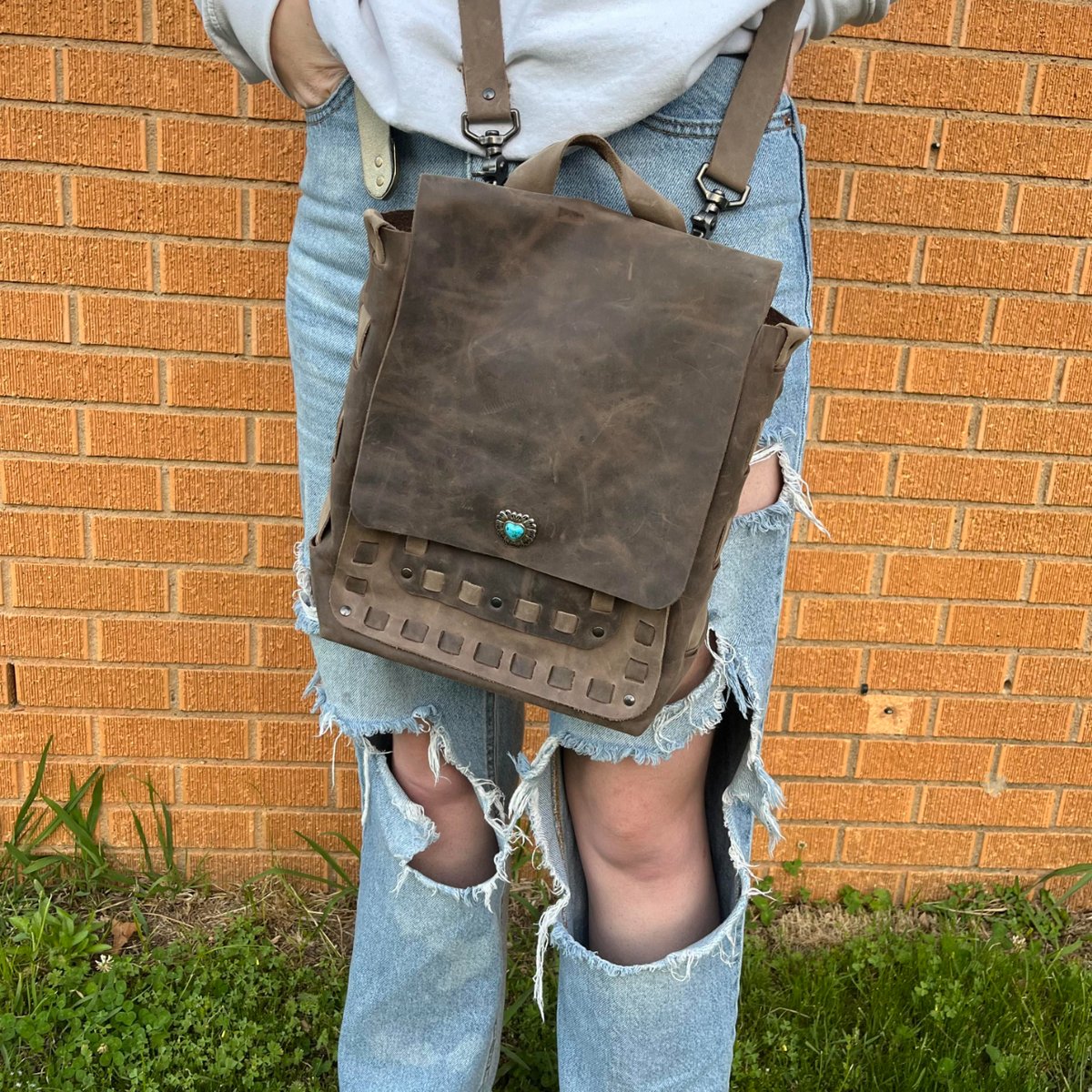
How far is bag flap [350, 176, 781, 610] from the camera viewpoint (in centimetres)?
103

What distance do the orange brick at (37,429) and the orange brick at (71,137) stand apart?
42cm

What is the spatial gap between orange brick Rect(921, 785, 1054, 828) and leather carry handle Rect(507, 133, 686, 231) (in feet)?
5.10

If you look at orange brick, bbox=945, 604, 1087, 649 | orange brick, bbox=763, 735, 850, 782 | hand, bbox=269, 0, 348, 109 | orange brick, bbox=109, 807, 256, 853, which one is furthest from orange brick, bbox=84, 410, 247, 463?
orange brick, bbox=945, 604, 1087, 649

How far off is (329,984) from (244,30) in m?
1.58

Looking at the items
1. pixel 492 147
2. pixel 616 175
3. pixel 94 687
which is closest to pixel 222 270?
pixel 94 687

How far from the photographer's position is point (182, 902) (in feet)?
7.26

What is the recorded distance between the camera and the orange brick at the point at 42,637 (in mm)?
2088

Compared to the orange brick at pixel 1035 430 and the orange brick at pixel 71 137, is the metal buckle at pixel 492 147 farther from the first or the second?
the orange brick at pixel 1035 430

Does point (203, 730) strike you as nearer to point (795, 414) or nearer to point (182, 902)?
point (182, 902)

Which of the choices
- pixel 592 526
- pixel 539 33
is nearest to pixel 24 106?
pixel 539 33

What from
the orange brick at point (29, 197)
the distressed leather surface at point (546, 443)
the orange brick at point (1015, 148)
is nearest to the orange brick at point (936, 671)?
the orange brick at point (1015, 148)

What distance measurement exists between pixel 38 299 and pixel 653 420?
133cm

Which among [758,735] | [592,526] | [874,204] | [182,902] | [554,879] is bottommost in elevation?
[182,902]

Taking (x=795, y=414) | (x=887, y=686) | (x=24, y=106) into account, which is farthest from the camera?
(x=887, y=686)
